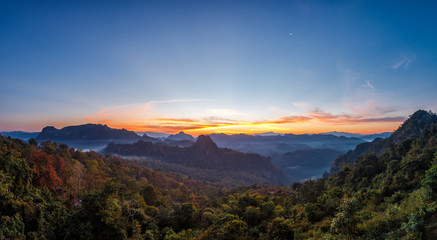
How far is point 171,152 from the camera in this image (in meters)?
199

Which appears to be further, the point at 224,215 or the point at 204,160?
the point at 204,160

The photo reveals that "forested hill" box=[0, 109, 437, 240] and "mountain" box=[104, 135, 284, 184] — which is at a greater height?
"forested hill" box=[0, 109, 437, 240]

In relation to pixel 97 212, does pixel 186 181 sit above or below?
below

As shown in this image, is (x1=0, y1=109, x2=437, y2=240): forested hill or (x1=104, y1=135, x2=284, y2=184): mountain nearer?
(x1=0, y1=109, x2=437, y2=240): forested hill

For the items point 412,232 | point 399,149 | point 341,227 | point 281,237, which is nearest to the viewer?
point 412,232

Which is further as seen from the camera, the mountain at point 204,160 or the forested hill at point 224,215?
the mountain at point 204,160

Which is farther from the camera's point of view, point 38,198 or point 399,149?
point 399,149

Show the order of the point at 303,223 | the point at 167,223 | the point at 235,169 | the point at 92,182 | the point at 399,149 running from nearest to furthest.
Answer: the point at 303,223, the point at 167,223, the point at 399,149, the point at 92,182, the point at 235,169

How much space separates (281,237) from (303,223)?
2480 mm

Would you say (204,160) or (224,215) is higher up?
(224,215)

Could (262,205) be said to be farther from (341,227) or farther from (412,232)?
(412,232)

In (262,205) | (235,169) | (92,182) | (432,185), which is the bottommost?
(235,169)

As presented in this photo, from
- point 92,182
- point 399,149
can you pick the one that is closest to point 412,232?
point 399,149

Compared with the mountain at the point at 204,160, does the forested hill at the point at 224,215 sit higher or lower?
higher
